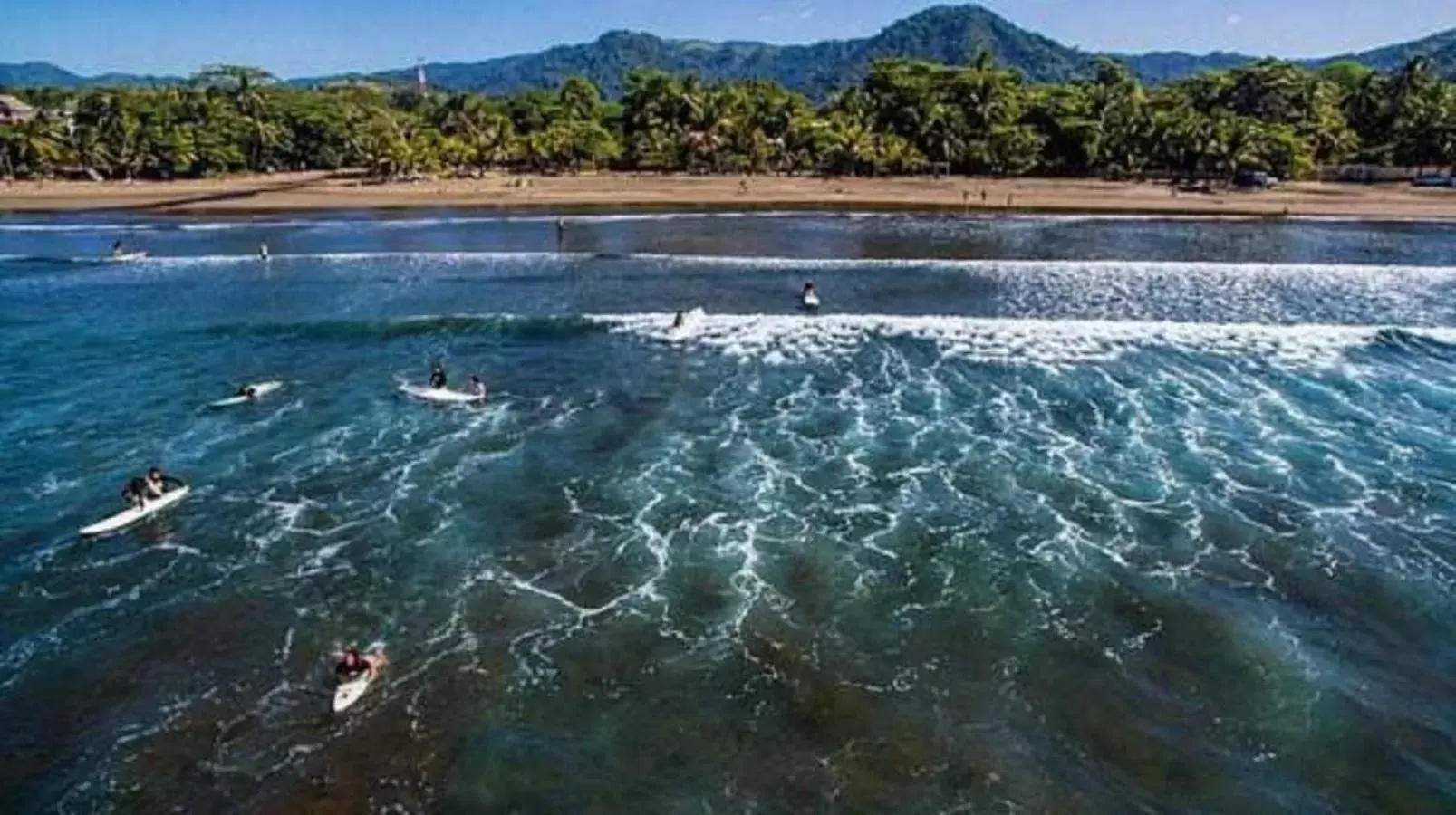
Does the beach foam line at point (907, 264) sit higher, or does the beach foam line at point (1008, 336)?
the beach foam line at point (907, 264)

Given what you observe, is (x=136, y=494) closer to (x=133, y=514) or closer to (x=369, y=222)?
(x=133, y=514)

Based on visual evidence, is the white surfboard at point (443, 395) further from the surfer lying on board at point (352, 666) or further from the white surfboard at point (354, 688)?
the surfer lying on board at point (352, 666)

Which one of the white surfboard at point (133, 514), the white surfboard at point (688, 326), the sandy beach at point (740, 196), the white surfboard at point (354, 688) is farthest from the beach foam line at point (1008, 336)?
the sandy beach at point (740, 196)

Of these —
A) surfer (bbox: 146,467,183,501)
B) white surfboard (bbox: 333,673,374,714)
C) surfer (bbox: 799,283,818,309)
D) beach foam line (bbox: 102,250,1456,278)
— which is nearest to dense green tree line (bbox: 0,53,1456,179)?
beach foam line (bbox: 102,250,1456,278)

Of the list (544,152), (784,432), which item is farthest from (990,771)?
(544,152)

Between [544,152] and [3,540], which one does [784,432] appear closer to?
[3,540]

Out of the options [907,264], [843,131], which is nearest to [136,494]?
[907,264]

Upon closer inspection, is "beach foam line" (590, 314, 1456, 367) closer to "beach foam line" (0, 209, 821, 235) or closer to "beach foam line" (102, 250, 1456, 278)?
"beach foam line" (102, 250, 1456, 278)
